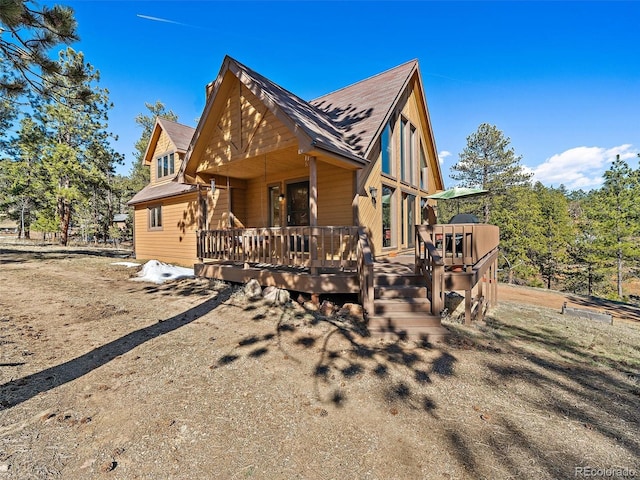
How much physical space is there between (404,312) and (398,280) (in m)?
0.99

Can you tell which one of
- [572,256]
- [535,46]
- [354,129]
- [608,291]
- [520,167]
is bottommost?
[608,291]

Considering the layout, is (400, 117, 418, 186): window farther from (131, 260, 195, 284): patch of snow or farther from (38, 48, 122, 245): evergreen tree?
(38, 48, 122, 245): evergreen tree

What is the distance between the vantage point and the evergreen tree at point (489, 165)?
3078cm

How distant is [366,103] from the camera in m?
10.4

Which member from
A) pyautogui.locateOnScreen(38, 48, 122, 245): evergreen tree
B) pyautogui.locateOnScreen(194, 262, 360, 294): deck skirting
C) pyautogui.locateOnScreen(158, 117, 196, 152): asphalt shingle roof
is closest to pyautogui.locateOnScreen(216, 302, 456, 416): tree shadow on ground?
pyautogui.locateOnScreen(194, 262, 360, 294): deck skirting

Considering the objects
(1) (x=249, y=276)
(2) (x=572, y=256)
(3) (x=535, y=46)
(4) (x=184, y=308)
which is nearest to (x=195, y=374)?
(4) (x=184, y=308)

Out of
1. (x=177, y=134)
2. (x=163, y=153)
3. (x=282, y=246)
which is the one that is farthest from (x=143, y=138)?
(x=282, y=246)

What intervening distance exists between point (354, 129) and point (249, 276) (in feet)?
18.6

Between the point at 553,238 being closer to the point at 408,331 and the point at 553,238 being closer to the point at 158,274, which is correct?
the point at 408,331

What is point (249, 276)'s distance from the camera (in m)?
8.04

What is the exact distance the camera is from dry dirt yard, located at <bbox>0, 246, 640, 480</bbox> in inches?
93.6

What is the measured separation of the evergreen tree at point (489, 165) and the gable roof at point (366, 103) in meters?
23.8

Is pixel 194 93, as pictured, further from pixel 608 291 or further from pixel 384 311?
pixel 608 291
